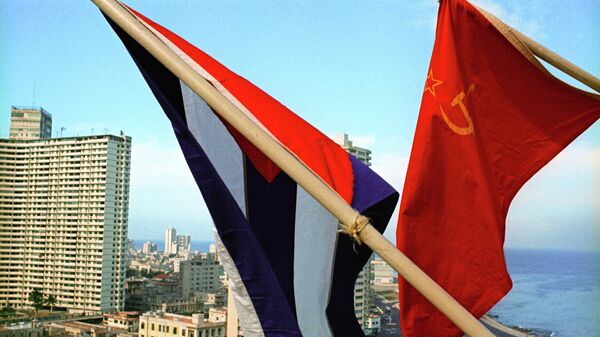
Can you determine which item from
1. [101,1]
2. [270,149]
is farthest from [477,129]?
[101,1]

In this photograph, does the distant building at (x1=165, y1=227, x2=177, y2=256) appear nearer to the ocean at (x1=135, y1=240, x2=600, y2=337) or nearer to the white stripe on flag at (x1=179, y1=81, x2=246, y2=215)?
the ocean at (x1=135, y1=240, x2=600, y2=337)

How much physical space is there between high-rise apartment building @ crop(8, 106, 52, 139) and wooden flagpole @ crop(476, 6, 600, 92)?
59398mm

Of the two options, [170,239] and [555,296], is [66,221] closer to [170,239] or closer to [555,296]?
[555,296]

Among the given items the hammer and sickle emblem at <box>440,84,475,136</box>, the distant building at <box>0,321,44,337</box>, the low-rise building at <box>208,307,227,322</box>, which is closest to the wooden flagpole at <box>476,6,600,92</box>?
the hammer and sickle emblem at <box>440,84,475,136</box>

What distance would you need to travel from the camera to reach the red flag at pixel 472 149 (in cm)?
192

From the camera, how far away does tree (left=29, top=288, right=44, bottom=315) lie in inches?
1766

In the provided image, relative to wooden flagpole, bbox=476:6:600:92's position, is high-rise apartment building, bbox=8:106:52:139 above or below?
above

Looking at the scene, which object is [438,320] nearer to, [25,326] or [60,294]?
[25,326]

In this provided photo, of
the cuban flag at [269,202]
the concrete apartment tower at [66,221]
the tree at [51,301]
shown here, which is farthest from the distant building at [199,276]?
the cuban flag at [269,202]

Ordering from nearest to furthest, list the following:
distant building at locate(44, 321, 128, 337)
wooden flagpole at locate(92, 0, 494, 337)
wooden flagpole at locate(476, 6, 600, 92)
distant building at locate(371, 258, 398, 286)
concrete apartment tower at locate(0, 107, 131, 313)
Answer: wooden flagpole at locate(92, 0, 494, 337) < wooden flagpole at locate(476, 6, 600, 92) < distant building at locate(44, 321, 128, 337) < concrete apartment tower at locate(0, 107, 131, 313) < distant building at locate(371, 258, 398, 286)

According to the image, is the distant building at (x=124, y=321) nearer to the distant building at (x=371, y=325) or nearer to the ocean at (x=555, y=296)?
the distant building at (x=371, y=325)

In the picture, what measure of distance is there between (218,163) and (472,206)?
→ 2.49 ft

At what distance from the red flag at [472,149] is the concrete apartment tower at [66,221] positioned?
47153 millimetres

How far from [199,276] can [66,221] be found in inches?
514
